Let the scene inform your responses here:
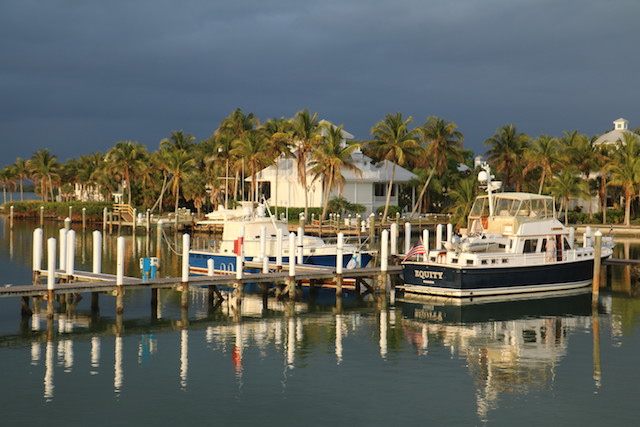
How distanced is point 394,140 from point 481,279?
43.4 meters

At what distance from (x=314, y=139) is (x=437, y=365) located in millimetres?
49562

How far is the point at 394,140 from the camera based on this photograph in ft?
247

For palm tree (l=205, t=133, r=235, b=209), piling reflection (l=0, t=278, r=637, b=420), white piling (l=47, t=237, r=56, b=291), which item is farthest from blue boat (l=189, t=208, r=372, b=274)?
palm tree (l=205, t=133, r=235, b=209)

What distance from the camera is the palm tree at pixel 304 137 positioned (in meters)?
71.8

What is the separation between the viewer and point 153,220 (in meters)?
79.9

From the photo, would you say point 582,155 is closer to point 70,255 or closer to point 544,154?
point 544,154


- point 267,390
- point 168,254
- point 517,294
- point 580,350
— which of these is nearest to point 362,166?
point 168,254

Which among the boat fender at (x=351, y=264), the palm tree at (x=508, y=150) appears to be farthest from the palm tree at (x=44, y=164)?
the boat fender at (x=351, y=264)

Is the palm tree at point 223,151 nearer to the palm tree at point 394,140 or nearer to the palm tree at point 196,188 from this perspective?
the palm tree at point 196,188

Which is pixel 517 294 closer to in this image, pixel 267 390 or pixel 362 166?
pixel 267 390

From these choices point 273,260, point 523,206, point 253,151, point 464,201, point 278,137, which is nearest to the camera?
point 523,206

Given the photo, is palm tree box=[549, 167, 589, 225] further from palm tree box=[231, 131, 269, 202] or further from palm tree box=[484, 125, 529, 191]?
palm tree box=[231, 131, 269, 202]

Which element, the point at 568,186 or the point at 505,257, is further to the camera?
the point at 568,186

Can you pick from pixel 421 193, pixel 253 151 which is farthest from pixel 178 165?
pixel 421 193
